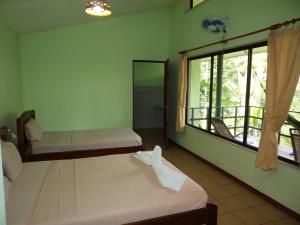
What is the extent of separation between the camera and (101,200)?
68.4 inches

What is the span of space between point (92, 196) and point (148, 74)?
18.1 feet

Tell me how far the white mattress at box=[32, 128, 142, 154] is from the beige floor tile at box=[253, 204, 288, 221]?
1.91 metres

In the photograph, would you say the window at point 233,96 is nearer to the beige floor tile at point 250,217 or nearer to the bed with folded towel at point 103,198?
the beige floor tile at point 250,217

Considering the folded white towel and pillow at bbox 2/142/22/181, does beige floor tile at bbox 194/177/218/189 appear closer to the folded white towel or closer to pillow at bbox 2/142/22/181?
the folded white towel

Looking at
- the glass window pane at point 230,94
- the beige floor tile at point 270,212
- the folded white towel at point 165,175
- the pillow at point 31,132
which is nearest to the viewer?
the folded white towel at point 165,175

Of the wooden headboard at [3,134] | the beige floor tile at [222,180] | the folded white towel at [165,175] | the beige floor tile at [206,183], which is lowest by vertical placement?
the beige floor tile at [206,183]

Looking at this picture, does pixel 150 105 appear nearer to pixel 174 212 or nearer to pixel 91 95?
pixel 91 95

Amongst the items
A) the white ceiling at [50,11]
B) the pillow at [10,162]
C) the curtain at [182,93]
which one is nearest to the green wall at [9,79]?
the white ceiling at [50,11]

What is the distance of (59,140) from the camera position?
3.47m

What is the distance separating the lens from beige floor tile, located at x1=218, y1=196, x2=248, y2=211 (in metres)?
2.59

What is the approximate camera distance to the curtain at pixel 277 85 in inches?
88.9

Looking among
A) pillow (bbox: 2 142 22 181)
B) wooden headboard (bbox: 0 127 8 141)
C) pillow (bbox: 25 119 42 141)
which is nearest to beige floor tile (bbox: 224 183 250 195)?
pillow (bbox: 2 142 22 181)

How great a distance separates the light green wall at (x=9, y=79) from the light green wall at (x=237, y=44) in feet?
10.2

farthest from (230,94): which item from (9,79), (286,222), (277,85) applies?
(9,79)
